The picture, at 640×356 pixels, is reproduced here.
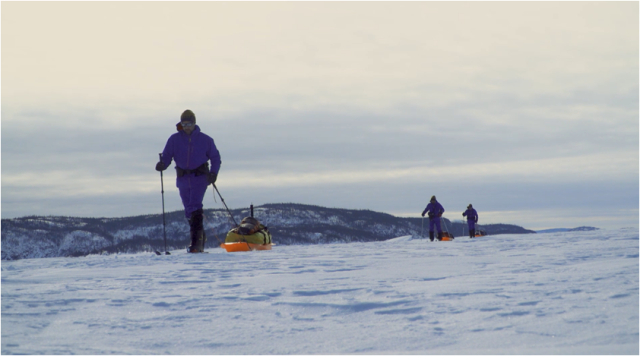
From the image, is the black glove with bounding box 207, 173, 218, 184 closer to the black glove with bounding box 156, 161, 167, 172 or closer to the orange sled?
the black glove with bounding box 156, 161, 167, 172

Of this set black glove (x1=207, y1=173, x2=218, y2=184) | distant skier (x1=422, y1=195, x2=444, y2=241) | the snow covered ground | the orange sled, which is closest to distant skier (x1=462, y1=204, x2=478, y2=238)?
distant skier (x1=422, y1=195, x2=444, y2=241)

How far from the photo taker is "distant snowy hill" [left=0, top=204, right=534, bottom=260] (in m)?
101

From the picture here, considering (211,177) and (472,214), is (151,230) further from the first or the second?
(211,177)

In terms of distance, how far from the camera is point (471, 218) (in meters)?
28.6

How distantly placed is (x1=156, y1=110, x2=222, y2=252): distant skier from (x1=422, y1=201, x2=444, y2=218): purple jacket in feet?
52.1

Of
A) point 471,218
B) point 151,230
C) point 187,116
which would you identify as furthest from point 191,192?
point 151,230

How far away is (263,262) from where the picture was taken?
7.33 meters

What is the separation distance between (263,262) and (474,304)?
4116mm

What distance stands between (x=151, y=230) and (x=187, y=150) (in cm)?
11722

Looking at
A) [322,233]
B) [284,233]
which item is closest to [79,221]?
[284,233]

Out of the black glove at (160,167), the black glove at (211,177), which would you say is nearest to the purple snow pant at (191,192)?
the black glove at (211,177)

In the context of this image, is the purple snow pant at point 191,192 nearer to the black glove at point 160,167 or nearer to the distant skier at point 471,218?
the black glove at point 160,167

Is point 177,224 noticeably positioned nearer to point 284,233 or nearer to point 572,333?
point 284,233

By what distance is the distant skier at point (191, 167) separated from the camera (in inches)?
390
